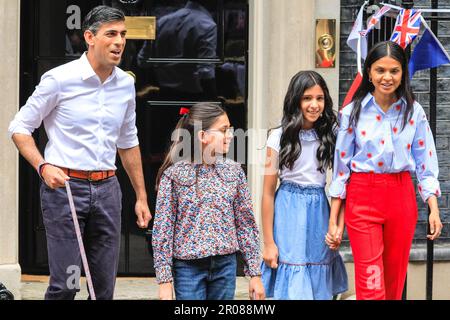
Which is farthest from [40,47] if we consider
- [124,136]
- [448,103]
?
[448,103]

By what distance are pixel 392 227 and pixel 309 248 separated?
456 millimetres

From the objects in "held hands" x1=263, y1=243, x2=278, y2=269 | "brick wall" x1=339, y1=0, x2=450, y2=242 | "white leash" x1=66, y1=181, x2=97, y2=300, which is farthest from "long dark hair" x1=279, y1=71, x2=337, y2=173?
"brick wall" x1=339, y1=0, x2=450, y2=242

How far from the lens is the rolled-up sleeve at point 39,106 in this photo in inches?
226

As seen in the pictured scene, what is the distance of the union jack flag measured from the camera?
6680 mm

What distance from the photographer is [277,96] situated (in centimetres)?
789

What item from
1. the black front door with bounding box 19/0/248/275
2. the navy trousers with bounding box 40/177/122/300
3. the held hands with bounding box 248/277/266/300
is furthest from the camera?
the black front door with bounding box 19/0/248/275

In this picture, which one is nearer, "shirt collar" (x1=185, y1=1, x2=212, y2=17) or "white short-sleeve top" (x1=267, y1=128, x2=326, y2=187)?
"white short-sleeve top" (x1=267, y1=128, x2=326, y2=187)

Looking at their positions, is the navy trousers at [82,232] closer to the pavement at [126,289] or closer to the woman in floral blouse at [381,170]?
the woman in floral blouse at [381,170]

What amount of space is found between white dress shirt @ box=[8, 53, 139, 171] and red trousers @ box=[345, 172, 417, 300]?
1.32 m

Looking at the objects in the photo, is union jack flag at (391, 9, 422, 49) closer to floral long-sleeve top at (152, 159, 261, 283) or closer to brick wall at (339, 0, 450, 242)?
brick wall at (339, 0, 450, 242)

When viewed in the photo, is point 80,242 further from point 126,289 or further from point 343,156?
point 126,289

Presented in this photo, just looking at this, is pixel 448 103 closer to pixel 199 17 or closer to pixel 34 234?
pixel 199 17

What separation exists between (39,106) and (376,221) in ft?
6.07

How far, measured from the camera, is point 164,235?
543 centimetres
